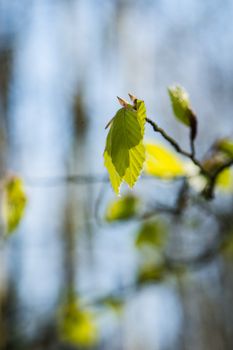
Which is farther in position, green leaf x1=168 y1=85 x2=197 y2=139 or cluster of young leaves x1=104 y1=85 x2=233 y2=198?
green leaf x1=168 y1=85 x2=197 y2=139

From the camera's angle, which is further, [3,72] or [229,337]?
[229,337]

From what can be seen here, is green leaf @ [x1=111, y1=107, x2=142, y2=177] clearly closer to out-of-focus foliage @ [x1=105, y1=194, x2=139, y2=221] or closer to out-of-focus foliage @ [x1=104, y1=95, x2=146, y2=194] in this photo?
out-of-focus foliage @ [x1=104, y1=95, x2=146, y2=194]

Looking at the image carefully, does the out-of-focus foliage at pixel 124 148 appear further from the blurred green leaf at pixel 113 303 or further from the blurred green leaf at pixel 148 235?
the blurred green leaf at pixel 113 303

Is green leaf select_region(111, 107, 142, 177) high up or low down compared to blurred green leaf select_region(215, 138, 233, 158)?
up

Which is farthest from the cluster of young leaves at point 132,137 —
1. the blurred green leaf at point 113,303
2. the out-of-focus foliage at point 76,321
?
the out-of-focus foliage at point 76,321

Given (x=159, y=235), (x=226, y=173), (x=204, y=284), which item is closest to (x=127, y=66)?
(x=204, y=284)

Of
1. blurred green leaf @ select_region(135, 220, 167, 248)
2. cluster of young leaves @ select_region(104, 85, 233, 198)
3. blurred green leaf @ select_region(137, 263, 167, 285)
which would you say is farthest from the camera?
blurred green leaf @ select_region(137, 263, 167, 285)

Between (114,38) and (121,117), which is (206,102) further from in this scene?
(121,117)

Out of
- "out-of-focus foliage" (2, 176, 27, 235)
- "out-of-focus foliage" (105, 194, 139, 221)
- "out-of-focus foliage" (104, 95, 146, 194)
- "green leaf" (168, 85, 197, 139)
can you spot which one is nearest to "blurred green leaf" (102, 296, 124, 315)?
"out-of-focus foliage" (105, 194, 139, 221)
